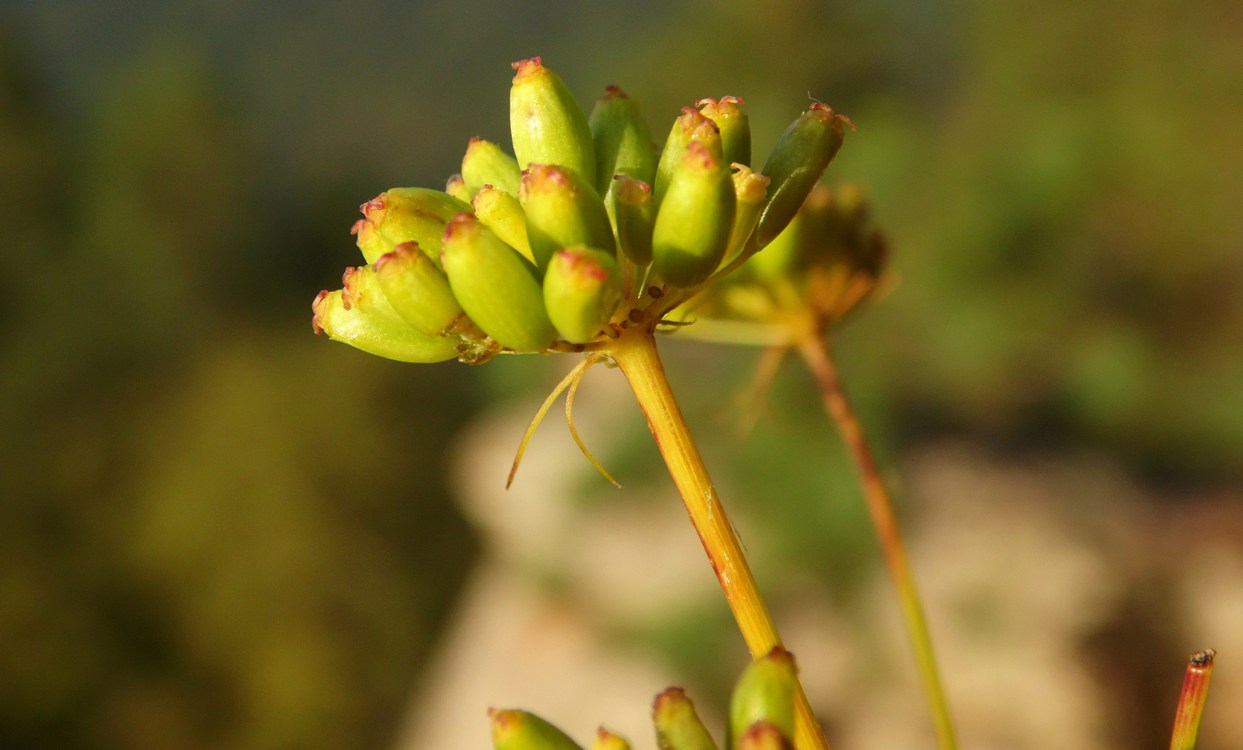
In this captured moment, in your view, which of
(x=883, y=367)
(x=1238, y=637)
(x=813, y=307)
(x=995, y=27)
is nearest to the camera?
(x=813, y=307)

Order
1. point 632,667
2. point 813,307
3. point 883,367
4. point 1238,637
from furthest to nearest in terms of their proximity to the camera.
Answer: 1. point 883,367
2. point 632,667
3. point 1238,637
4. point 813,307

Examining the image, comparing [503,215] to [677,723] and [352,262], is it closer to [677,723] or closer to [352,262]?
[677,723]

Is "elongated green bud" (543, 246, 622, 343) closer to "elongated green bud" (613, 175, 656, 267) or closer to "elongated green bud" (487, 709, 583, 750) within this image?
"elongated green bud" (613, 175, 656, 267)

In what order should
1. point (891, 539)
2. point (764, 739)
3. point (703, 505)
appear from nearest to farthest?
point (764, 739) → point (703, 505) → point (891, 539)

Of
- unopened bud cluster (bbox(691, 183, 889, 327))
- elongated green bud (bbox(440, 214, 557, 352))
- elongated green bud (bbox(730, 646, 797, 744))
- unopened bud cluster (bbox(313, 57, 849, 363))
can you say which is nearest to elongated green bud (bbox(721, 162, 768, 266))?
unopened bud cluster (bbox(313, 57, 849, 363))

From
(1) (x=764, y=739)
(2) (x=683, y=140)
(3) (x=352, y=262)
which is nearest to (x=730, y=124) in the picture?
(2) (x=683, y=140)

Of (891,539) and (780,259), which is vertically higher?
(780,259)

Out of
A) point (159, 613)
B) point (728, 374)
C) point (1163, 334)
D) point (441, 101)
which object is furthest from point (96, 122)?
point (1163, 334)

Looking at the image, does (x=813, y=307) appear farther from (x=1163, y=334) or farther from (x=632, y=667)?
(x=1163, y=334)
